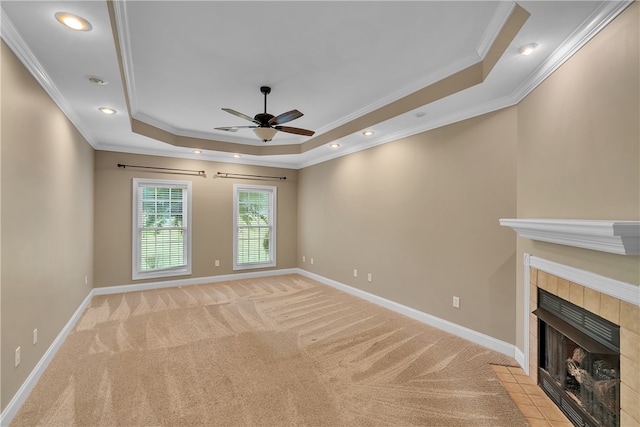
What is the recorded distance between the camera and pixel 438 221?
372cm

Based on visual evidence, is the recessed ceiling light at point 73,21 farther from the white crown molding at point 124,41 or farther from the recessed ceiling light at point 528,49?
the recessed ceiling light at point 528,49

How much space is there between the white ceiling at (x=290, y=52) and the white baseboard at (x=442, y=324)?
2.42 meters

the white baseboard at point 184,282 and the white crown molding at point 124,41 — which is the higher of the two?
the white crown molding at point 124,41

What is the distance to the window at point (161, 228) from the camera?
5.40 m

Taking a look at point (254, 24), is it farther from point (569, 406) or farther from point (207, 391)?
point (569, 406)

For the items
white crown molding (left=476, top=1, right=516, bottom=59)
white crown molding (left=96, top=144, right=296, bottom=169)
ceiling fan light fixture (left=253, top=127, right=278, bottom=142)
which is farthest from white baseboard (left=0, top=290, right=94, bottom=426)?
white crown molding (left=476, top=1, right=516, bottom=59)

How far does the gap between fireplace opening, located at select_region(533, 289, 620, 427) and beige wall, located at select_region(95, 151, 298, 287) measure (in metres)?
5.22

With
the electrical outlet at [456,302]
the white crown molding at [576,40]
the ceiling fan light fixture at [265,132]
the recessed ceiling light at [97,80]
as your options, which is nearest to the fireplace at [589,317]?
the electrical outlet at [456,302]

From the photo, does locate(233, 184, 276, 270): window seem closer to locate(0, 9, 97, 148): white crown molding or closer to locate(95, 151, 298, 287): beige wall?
locate(95, 151, 298, 287): beige wall

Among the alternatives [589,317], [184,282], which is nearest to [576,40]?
[589,317]

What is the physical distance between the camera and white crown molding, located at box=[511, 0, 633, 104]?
5.57 feet

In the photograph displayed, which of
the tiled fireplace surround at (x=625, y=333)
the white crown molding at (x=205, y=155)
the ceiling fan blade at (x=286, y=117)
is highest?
the white crown molding at (x=205, y=155)

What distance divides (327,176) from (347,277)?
2001mm

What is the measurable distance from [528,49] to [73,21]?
302cm
